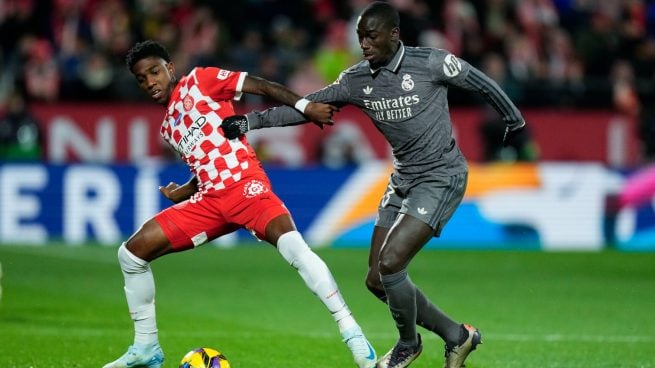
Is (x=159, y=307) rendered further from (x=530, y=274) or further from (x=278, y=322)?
(x=530, y=274)

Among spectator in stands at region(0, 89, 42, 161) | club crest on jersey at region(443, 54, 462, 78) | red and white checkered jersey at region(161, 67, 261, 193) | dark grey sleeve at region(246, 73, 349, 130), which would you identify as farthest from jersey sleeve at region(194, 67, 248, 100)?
spectator in stands at region(0, 89, 42, 161)

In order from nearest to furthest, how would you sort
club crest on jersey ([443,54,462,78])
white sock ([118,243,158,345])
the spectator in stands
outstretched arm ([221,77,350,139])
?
club crest on jersey ([443,54,462,78])
outstretched arm ([221,77,350,139])
white sock ([118,243,158,345])
the spectator in stands

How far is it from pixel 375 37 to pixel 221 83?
3.50 ft

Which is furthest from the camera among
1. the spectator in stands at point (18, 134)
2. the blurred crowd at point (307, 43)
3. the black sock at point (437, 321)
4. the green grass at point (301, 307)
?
the blurred crowd at point (307, 43)

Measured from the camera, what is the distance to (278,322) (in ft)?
34.5

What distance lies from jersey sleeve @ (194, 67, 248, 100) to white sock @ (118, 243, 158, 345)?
1.14 meters

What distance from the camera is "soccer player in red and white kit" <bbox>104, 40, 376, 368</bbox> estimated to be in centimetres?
762

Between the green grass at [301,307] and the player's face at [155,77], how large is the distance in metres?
1.90

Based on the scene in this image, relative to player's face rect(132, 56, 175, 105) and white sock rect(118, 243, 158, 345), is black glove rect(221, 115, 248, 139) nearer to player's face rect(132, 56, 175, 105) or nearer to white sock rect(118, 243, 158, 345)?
player's face rect(132, 56, 175, 105)

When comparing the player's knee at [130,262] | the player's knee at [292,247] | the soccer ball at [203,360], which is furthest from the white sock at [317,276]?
the player's knee at [130,262]

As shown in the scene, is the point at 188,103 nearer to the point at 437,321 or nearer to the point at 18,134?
the point at 437,321

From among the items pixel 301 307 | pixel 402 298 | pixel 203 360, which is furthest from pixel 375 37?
pixel 301 307

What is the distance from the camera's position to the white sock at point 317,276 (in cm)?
738

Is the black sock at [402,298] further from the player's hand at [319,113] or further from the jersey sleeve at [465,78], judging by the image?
the jersey sleeve at [465,78]
